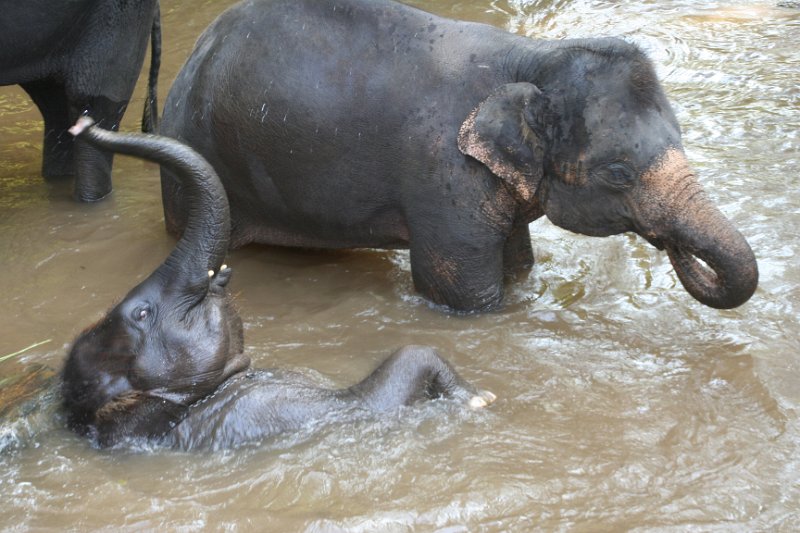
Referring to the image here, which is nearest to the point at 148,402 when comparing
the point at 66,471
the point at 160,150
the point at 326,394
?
the point at 66,471

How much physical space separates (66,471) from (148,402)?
434 mm

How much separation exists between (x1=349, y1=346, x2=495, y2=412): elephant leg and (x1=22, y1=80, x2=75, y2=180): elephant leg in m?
3.85

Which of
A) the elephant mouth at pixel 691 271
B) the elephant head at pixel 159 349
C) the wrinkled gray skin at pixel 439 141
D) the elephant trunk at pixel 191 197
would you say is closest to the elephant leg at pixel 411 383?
the elephant head at pixel 159 349

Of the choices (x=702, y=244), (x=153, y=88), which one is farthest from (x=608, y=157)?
(x=153, y=88)

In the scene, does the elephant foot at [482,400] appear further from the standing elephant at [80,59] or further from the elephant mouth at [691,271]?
the standing elephant at [80,59]

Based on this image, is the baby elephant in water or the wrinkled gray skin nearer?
the baby elephant in water

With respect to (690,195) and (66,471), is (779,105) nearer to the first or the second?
(690,195)

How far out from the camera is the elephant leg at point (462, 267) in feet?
18.6

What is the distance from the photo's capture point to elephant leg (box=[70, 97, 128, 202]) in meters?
7.29

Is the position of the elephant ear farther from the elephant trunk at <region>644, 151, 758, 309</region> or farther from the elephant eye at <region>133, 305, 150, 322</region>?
the elephant eye at <region>133, 305, 150, 322</region>

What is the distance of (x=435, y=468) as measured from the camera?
4406mm

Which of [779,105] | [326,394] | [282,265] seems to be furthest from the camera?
[779,105]

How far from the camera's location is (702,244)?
4.94m

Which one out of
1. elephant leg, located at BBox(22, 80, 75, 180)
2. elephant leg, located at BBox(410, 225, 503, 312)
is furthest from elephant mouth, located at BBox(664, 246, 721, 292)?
elephant leg, located at BBox(22, 80, 75, 180)
